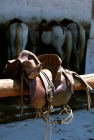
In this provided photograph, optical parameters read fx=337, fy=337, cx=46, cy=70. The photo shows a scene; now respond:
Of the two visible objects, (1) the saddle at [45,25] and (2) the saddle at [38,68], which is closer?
(2) the saddle at [38,68]

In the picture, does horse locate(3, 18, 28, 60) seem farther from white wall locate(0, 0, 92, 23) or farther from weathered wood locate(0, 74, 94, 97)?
weathered wood locate(0, 74, 94, 97)

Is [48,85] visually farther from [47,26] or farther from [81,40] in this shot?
[81,40]

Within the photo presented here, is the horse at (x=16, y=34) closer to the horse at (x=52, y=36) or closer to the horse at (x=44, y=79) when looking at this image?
the horse at (x=52, y=36)

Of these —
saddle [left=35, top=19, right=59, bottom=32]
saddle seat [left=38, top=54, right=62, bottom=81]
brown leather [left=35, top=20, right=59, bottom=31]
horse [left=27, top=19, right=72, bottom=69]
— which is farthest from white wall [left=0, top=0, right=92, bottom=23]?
saddle seat [left=38, top=54, right=62, bottom=81]

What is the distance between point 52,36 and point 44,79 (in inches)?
196

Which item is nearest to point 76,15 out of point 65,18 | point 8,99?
point 65,18

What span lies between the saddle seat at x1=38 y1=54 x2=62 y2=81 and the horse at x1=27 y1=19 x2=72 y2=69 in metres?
4.75

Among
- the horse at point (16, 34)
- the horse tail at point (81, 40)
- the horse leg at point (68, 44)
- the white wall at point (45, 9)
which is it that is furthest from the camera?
the white wall at point (45, 9)

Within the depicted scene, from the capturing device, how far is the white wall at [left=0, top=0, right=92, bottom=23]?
6.88 meters

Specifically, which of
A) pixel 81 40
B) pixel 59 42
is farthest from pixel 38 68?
pixel 81 40

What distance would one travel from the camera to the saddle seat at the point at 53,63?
165cm

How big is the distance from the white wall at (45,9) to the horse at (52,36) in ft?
1.13

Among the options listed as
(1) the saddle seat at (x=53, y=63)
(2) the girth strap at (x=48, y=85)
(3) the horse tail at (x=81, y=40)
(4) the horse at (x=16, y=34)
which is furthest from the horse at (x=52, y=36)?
(2) the girth strap at (x=48, y=85)

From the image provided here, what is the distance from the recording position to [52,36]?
6535 millimetres
